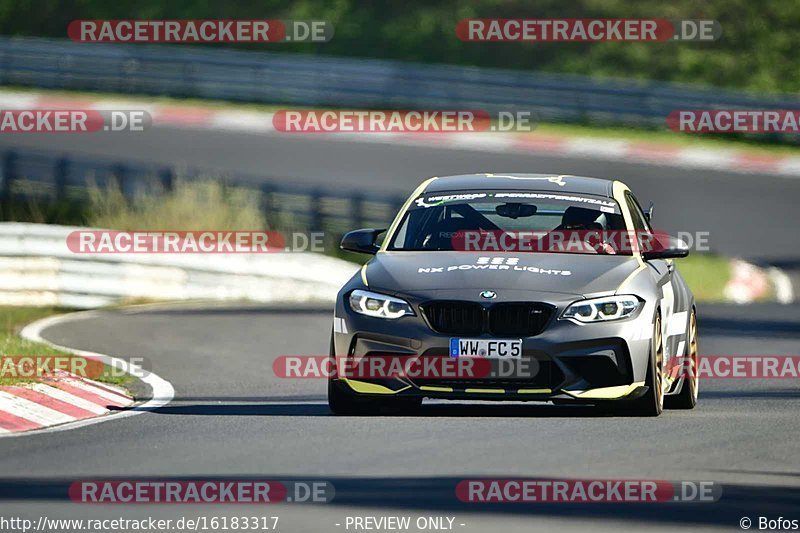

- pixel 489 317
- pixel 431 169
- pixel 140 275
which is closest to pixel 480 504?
pixel 489 317

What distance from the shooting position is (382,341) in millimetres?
10367

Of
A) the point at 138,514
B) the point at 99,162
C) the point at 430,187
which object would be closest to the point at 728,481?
the point at 138,514

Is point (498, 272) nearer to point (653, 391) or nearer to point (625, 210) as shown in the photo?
point (653, 391)

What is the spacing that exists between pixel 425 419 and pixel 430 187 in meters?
1.82

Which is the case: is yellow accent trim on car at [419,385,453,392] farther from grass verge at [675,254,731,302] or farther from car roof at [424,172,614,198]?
grass verge at [675,254,731,302]

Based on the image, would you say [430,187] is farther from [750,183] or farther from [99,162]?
[750,183]

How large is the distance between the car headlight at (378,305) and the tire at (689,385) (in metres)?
2.33

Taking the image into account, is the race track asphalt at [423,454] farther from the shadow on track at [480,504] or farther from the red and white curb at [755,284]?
the red and white curb at [755,284]

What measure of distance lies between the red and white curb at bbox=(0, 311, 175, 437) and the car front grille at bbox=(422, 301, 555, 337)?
2.28 m

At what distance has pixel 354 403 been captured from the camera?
10.9 metres

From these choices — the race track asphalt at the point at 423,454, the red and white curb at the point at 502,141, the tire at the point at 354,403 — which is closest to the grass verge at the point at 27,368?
the race track asphalt at the point at 423,454

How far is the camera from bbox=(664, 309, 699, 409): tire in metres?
11.9

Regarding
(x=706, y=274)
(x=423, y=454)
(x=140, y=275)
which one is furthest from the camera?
(x=706, y=274)

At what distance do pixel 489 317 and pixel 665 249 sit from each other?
1.56m
